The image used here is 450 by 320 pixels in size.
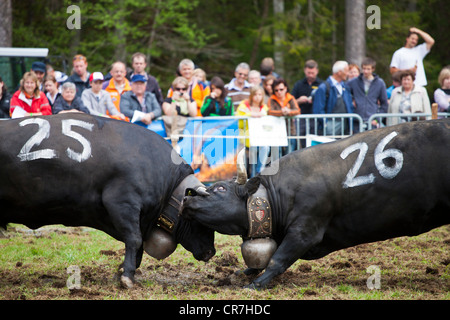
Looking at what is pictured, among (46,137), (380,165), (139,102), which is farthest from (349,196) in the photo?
(139,102)

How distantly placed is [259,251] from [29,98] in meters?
5.03

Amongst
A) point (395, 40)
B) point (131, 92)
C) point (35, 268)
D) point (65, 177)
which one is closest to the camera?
point (65, 177)

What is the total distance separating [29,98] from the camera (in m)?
9.37

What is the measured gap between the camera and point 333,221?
593cm

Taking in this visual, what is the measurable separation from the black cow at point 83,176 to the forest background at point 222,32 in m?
11.6

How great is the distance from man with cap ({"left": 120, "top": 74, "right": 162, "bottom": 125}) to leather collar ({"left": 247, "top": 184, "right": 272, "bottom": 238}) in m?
4.15

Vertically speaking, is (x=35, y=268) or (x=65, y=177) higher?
(x=65, y=177)

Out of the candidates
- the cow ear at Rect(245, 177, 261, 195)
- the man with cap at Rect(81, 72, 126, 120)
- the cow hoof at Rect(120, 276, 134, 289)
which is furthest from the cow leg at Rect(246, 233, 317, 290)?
the man with cap at Rect(81, 72, 126, 120)

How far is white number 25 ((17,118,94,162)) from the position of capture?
18.9 ft

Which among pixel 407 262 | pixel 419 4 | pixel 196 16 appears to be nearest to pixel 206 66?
pixel 196 16

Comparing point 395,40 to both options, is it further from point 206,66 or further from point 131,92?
point 131,92

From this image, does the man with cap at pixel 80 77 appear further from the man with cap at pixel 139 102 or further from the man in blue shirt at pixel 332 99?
the man in blue shirt at pixel 332 99
